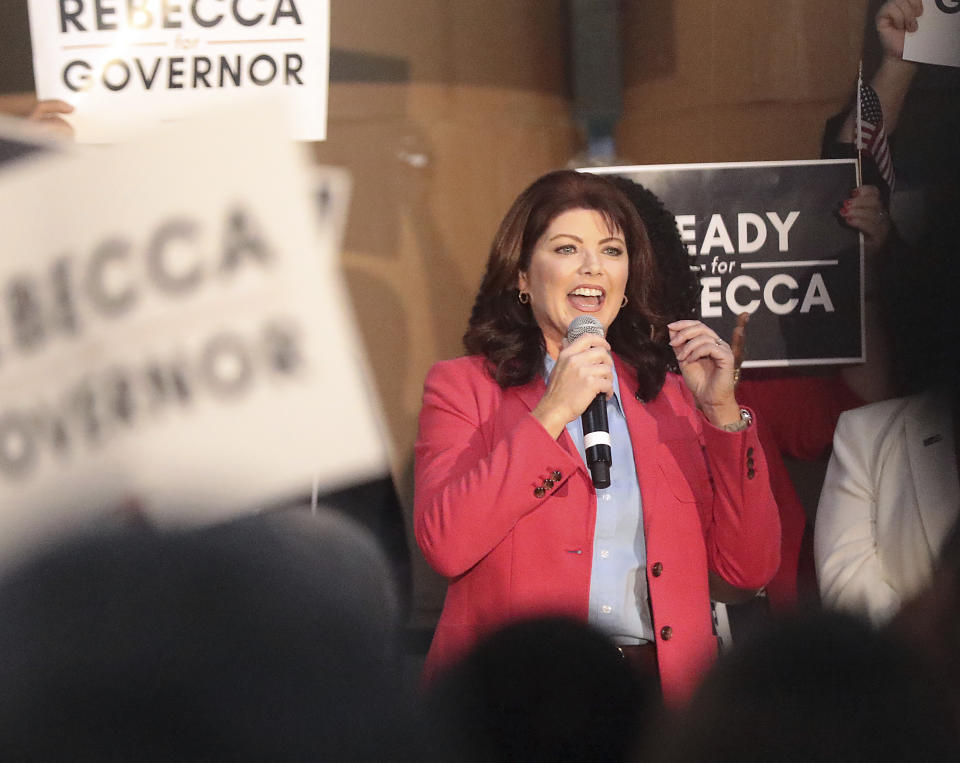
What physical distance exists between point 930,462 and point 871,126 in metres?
1.03

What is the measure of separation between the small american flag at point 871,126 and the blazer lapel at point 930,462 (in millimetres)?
797

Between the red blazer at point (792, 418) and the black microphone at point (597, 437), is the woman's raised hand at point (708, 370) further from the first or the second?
the red blazer at point (792, 418)

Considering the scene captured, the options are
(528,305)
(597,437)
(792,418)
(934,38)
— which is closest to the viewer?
(597,437)

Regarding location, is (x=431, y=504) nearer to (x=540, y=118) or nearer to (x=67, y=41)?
(x=540, y=118)

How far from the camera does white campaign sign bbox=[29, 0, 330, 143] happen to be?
3.25 meters

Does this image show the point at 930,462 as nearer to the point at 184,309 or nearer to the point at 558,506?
the point at 558,506

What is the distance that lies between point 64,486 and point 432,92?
2772mm

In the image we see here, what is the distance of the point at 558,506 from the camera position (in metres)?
2.44

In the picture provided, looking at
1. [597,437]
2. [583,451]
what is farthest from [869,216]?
[597,437]

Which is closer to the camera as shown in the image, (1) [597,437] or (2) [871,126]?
(1) [597,437]

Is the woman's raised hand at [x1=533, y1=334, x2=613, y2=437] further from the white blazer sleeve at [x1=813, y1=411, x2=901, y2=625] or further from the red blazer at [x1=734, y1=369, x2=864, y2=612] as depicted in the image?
the red blazer at [x1=734, y1=369, x2=864, y2=612]

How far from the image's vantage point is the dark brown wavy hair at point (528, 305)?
8.96 ft

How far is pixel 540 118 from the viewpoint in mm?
3438

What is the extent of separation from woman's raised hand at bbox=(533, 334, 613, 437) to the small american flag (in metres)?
1.27
